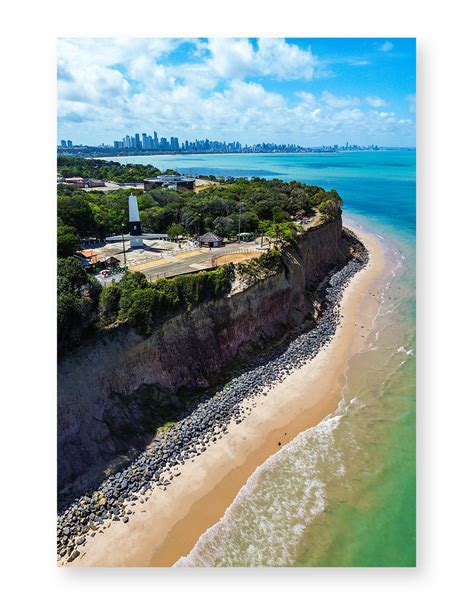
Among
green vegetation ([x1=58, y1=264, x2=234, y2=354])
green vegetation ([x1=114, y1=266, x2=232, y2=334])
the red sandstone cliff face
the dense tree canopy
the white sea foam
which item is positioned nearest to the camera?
the white sea foam

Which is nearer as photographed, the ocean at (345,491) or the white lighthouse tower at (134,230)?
the ocean at (345,491)

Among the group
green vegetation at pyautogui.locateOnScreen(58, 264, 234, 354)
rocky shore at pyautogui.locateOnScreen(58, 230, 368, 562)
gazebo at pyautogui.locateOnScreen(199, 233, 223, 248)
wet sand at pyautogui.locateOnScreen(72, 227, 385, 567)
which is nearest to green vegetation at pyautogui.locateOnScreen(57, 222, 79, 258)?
green vegetation at pyautogui.locateOnScreen(58, 264, 234, 354)

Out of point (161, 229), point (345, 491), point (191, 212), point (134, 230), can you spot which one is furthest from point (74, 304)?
point (191, 212)

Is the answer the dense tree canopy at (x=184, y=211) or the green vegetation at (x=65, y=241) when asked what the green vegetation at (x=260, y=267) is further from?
the green vegetation at (x=65, y=241)

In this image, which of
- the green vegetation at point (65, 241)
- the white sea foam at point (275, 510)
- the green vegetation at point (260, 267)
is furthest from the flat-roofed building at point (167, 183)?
the white sea foam at point (275, 510)

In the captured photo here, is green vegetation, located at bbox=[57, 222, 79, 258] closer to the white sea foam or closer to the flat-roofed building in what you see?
the white sea foam
